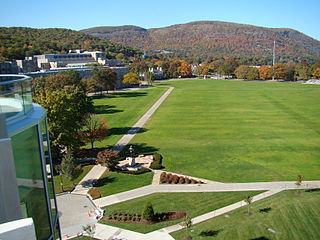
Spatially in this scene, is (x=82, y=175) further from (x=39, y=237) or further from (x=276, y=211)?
(x=39, y=237)

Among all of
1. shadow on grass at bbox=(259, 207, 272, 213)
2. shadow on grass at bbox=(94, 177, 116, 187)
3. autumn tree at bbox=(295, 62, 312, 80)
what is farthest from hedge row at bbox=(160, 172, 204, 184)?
autumn tree at bbox=(295, 62, 312, 80)

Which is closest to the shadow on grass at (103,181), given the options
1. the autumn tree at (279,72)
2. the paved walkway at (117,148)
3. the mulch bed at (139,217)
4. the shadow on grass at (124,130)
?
the paved walkway at (117,148)

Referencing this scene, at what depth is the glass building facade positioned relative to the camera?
7.16 meters

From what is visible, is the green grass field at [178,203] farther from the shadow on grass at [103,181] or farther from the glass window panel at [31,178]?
the glass window panel at [31,178]

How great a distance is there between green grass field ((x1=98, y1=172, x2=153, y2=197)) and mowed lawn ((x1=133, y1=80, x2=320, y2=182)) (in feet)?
12.2

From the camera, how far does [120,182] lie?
29.4 metres

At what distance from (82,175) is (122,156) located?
6.28 metres

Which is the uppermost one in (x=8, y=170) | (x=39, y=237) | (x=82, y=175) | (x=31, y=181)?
(x=8, y=170)

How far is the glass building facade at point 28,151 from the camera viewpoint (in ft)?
23.5

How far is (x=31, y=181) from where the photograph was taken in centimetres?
786

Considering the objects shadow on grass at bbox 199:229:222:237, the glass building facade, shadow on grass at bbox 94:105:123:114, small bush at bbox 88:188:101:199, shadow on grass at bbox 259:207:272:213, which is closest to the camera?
the glass building facade

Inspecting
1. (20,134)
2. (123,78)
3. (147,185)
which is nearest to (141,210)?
(147,185)

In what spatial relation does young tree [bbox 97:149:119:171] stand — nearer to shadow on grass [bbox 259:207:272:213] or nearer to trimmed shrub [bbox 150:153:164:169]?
trimmed shrub [bbox 150:153:164:169]

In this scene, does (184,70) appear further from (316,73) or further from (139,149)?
(139,149)
